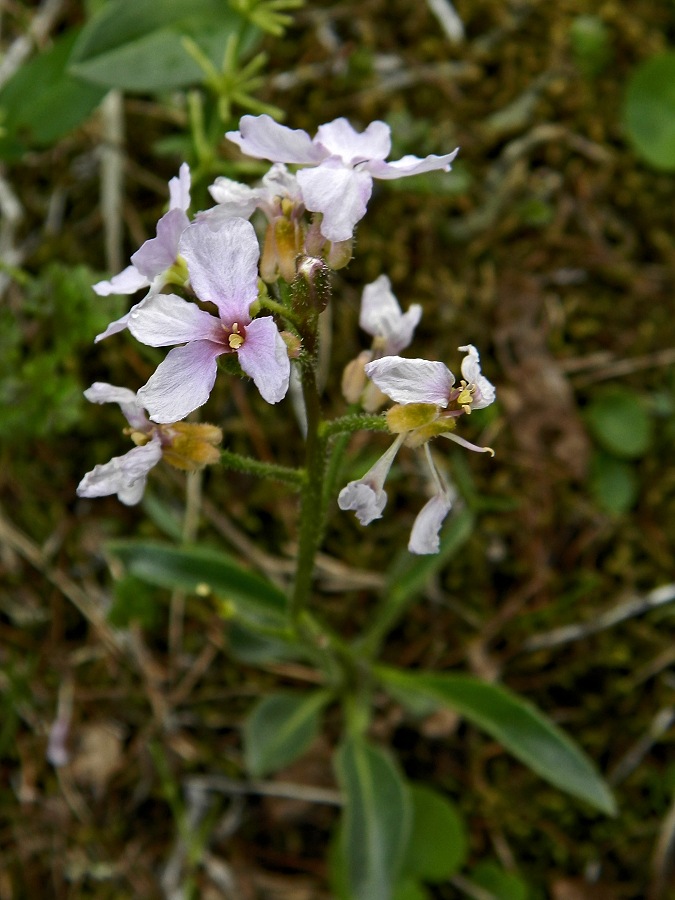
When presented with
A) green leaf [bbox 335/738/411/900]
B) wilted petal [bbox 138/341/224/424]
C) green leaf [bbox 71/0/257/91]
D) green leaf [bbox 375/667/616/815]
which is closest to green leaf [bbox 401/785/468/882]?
green leaf [bbox 335/738/411/900]

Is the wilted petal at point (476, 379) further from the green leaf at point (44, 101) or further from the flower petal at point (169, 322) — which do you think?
the green leaf at point (44, 101)

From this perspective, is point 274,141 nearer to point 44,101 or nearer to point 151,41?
point 151,41

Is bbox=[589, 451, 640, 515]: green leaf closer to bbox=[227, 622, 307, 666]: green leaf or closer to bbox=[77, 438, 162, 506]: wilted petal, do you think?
bbox=[227, 622, 307, 666]: green leaf

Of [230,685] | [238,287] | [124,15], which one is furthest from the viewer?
[230,685]

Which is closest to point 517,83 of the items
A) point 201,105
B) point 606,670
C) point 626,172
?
point 626,172

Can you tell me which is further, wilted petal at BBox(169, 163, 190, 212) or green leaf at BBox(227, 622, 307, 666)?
green leaf at BBox(227, 622, 307, 666)

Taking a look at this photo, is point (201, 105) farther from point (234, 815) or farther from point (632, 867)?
point (632, 867)
